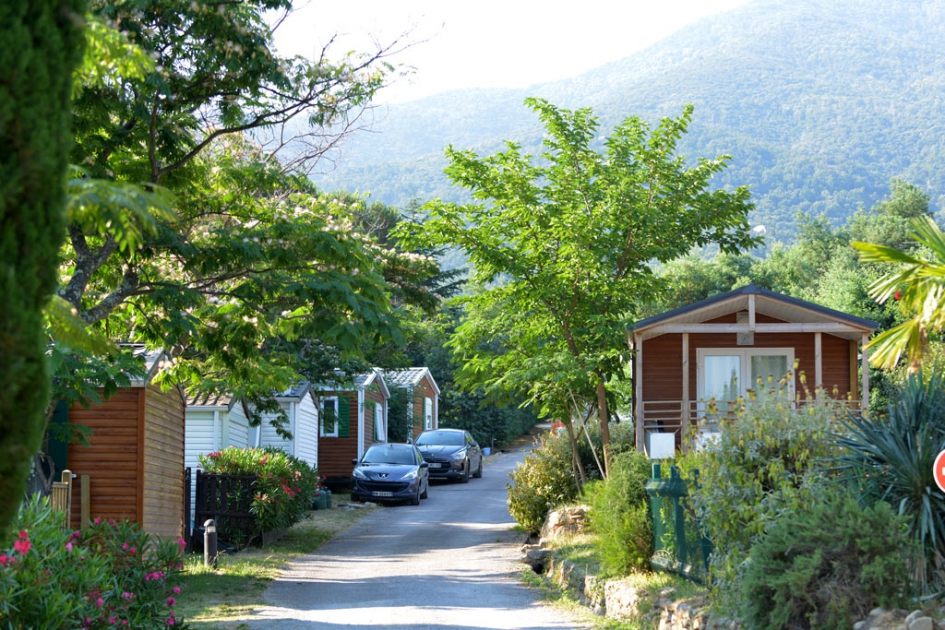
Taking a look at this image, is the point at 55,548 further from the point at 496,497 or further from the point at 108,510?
the point at 496,497

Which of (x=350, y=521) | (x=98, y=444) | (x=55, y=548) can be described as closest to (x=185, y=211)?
(x=98, y=444)

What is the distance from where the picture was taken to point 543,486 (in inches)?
772

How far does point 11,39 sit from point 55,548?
5.65 m

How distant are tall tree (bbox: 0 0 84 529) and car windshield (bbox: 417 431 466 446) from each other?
31.8 m

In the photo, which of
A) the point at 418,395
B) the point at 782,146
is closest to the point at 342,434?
the point at 418,395

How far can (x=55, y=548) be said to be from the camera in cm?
820

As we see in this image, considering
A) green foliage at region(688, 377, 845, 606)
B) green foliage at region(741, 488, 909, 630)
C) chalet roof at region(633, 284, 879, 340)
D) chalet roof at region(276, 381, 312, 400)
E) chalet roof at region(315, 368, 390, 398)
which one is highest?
chalet roof at region(633, 284, 879, 340)

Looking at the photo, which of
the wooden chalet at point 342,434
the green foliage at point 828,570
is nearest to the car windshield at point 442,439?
the wooden chalet at point 342,434

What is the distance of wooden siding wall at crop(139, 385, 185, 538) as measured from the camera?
1551 cm

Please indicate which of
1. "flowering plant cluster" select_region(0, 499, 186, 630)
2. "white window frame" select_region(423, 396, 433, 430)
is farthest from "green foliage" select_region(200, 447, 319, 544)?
"white window frame" select_region(423, 396, 433, 430)

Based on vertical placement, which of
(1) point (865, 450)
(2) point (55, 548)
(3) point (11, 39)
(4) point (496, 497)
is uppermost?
(3) point (11, 39)

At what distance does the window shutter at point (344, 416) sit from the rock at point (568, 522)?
18836mm

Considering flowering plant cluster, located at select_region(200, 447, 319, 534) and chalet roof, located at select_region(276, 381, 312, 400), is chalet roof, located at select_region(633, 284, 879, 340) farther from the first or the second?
chalet roof, located at select_region(276, 381, 312, 400)

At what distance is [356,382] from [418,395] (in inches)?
482
